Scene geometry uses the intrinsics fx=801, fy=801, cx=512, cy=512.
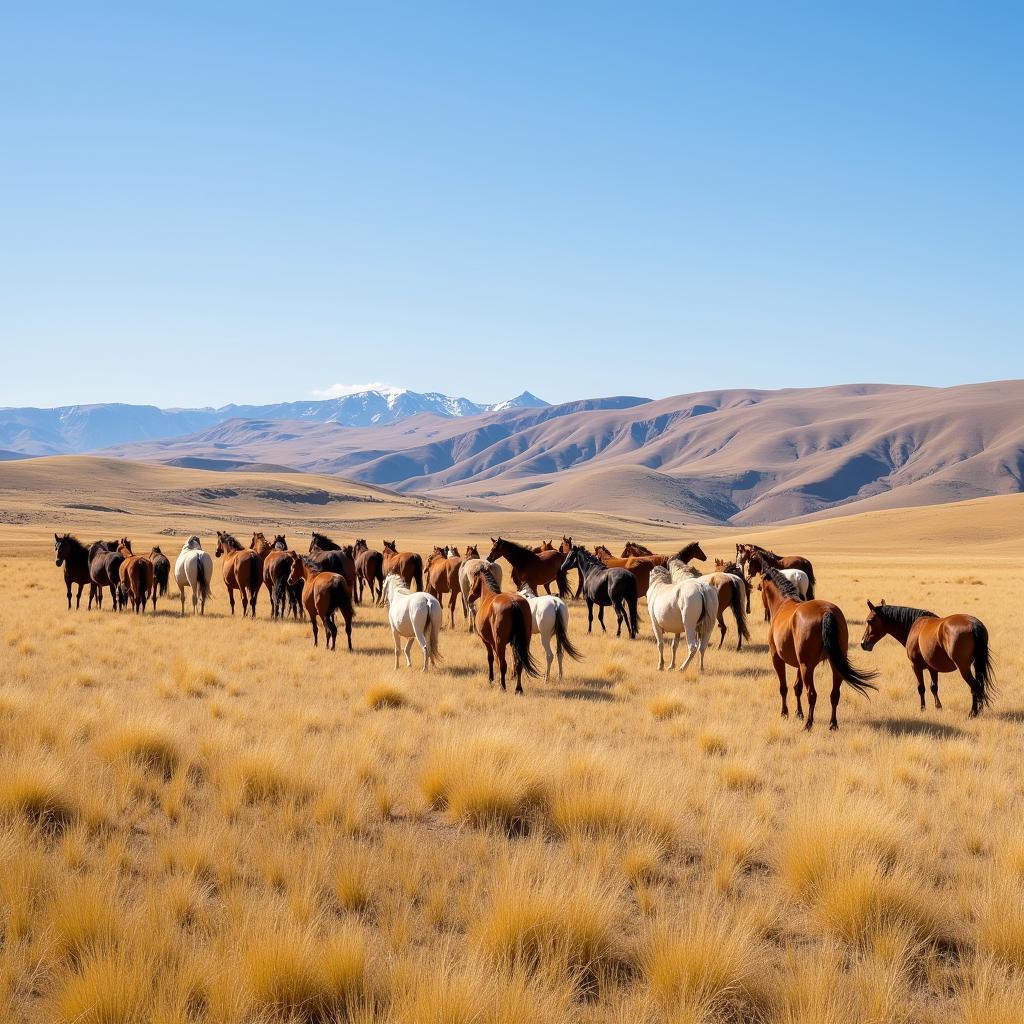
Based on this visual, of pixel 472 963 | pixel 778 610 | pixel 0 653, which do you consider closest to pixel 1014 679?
pixel 778 610

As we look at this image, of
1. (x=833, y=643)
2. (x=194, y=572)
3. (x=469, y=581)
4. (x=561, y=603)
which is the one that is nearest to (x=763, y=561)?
(x=561, y=603)

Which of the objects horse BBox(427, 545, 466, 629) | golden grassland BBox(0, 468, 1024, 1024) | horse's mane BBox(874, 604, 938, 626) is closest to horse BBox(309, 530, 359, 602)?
horse BBox(427, 545, 466, 629)

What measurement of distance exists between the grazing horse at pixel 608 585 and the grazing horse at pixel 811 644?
5886mm

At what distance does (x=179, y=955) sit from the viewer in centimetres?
441

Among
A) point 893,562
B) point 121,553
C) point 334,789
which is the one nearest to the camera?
point 334,789

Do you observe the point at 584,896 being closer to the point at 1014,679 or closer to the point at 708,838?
the point at 708,838

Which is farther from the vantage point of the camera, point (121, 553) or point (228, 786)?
point (121, 553)

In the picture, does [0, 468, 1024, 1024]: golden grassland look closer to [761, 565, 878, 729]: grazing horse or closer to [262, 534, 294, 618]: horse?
[761, 565, 878, 729]: grazing horse

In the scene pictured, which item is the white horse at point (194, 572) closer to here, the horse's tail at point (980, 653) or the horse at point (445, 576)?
the horse at point (445, 576)

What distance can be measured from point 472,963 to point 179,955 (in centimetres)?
163

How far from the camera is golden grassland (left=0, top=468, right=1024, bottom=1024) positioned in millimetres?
4203

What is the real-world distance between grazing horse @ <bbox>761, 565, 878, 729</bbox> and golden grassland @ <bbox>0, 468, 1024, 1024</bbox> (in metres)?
0.59

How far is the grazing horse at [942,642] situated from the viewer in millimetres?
10336

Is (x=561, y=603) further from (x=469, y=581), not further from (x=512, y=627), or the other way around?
(x=469, y=581)
